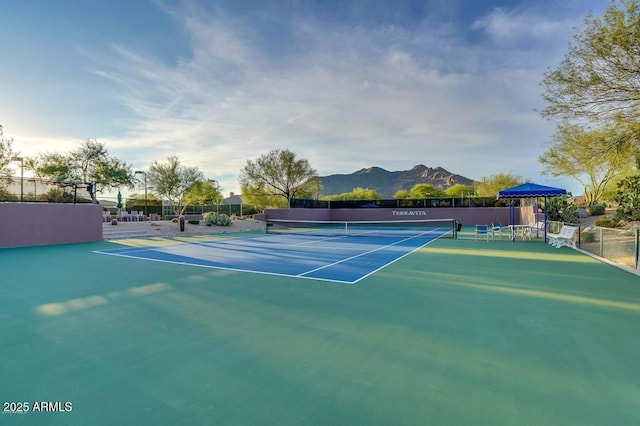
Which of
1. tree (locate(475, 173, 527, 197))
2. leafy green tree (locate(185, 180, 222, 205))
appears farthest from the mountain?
leafy green tree (locate(185, 180, 222, 205))

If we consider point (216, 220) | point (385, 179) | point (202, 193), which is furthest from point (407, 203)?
point (385, 179)

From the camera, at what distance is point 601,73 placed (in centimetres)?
797

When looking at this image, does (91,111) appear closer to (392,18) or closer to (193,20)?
(193,20)

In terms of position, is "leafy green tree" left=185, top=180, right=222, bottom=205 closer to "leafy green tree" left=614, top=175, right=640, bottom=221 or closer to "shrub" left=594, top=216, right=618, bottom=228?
"leafy green tree" left=614, top=175, right=640, bottom=221

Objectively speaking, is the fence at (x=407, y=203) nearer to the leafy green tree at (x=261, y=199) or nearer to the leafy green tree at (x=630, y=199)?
the leafy green tree at (x=261, y=199)

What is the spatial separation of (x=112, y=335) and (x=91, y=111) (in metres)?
16.0

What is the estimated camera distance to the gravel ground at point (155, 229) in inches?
685

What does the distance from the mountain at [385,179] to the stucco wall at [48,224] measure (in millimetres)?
84949

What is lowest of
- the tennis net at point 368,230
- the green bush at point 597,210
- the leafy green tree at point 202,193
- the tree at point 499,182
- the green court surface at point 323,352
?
the tennis net at point 368,230

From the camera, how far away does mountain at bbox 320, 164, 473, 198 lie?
102 metres

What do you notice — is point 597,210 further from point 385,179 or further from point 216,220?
point 385,179

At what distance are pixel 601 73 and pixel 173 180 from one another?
94.6ft

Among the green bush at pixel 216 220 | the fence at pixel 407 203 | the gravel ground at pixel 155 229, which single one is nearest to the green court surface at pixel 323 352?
the gravel ground at pixel 155 229

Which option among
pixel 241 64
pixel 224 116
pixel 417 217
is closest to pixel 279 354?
pixel 241 64
